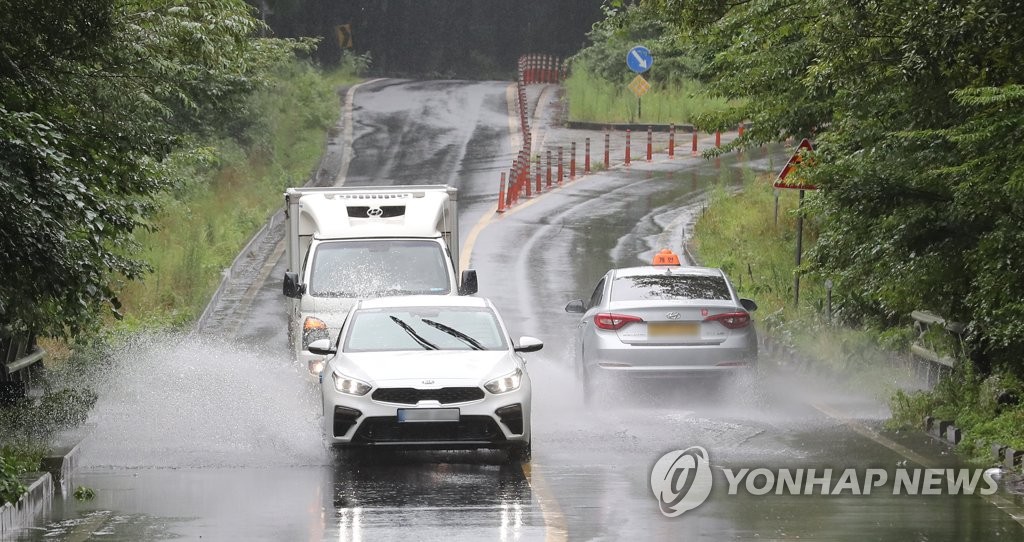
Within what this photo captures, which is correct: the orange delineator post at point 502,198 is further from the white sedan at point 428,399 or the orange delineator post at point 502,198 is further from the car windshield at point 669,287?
the white sedan at point 428,399

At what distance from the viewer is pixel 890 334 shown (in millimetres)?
16562

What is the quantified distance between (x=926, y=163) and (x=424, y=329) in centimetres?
486

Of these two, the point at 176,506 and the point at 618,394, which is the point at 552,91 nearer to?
the point at 618,394

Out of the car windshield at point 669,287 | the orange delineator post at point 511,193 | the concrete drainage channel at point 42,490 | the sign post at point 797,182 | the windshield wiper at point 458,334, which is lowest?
the orange delineator post at point 511,193

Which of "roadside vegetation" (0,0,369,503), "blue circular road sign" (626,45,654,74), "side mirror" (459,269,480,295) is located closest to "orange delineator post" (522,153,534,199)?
"blue circular road sign" (626,45,654,74)

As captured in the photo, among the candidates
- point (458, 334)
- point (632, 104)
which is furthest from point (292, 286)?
point (632, 104)

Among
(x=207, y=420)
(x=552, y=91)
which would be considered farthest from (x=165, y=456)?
(x=552, y=91)

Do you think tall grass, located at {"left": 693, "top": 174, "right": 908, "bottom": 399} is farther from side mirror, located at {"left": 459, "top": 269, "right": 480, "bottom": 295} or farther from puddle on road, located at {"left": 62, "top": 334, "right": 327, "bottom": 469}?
puddle on road, located at {"left": 62, "top": 334, "right": 327, "bottom": 469}

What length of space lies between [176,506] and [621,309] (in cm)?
614

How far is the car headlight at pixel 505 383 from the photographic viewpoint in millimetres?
12367

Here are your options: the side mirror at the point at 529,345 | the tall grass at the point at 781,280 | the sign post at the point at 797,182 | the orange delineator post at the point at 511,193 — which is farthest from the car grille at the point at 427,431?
the orange delineator post at the point at 511,193

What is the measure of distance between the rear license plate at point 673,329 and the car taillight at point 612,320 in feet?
0.53

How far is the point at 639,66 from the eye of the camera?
47.0 m

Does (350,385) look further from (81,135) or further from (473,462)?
(81,135)
